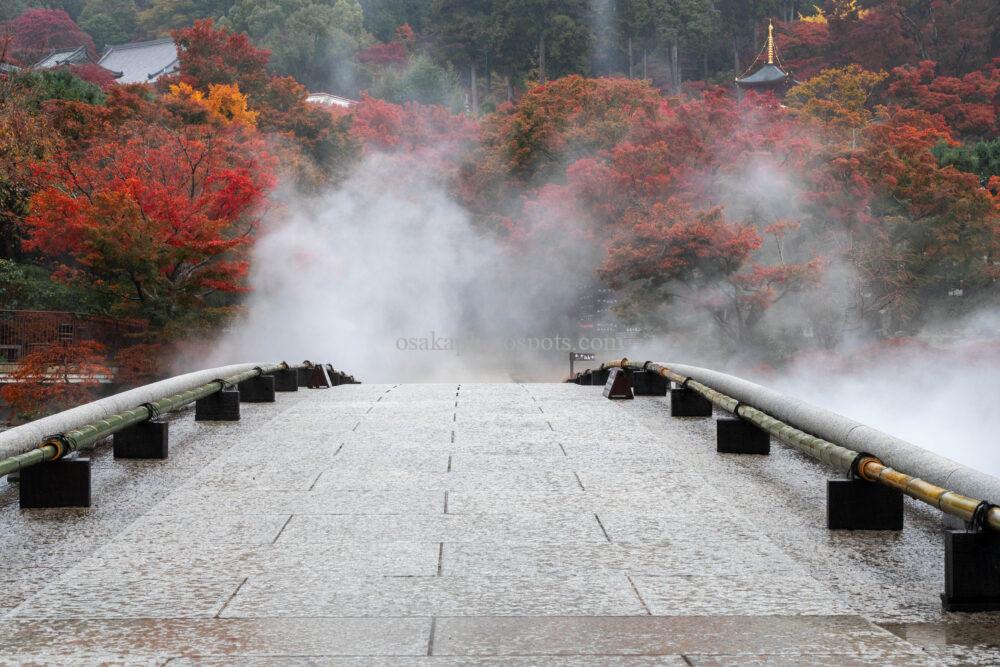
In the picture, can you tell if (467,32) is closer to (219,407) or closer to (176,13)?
(176,13)

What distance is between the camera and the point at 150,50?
60.7 m

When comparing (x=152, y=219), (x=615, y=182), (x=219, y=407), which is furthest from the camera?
(x=615, y=182)

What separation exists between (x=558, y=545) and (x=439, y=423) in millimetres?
4037

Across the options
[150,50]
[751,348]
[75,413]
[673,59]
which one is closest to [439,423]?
[75,413]

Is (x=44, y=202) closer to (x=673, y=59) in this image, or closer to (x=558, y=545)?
(x=558, y=545)

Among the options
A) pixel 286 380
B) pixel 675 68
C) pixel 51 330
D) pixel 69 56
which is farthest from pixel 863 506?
pixel 69 56

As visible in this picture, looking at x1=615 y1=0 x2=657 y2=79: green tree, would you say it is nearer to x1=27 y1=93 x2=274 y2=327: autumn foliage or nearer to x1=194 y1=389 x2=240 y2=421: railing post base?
x1=27 y1=93 x2=274 y2=327: autumn foliage

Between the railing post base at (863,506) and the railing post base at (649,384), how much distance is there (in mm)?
5861

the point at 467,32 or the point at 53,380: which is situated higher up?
the point at 467,32

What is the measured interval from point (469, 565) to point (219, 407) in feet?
16.0

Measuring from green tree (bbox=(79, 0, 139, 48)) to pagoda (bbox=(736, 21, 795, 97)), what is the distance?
39.8 metres

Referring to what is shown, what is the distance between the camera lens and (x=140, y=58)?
60.6 meters

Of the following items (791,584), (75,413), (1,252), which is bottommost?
(791,584)

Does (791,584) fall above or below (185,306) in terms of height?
below
